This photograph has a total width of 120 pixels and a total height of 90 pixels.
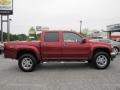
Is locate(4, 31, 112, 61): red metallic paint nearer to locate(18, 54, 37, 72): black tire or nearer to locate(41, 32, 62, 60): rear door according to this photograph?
locate(41, 32, 62, 60): rear door

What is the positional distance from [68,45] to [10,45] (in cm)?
267

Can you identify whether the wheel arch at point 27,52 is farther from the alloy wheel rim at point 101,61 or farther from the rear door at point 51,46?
the alloy wheel rim at point 101,61

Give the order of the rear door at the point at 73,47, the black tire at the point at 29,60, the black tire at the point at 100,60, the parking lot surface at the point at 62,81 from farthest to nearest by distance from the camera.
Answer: the black tire at the point at 100,60
the rear door at the point at 73,47
the black tire at the point at 29,60
the parking lot surface at the point at 62,81

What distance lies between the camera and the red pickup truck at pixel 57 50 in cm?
1181

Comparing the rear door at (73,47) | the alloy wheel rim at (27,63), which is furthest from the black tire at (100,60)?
the alloy wheel rim at (27,63)

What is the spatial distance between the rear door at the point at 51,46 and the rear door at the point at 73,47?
28 cm

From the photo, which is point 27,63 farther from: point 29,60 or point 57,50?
point 57,50

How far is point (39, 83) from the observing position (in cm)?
892

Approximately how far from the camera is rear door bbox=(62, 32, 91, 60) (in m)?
11.9

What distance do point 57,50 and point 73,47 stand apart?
0.75 metres

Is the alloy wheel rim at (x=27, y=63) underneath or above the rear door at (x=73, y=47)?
underneath

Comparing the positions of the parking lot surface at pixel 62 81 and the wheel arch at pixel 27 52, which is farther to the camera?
the wheel arch at pixel 27 52

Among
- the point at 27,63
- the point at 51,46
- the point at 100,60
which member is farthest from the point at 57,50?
the point at 100,60

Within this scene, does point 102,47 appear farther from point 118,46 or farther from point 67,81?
point 118,46
